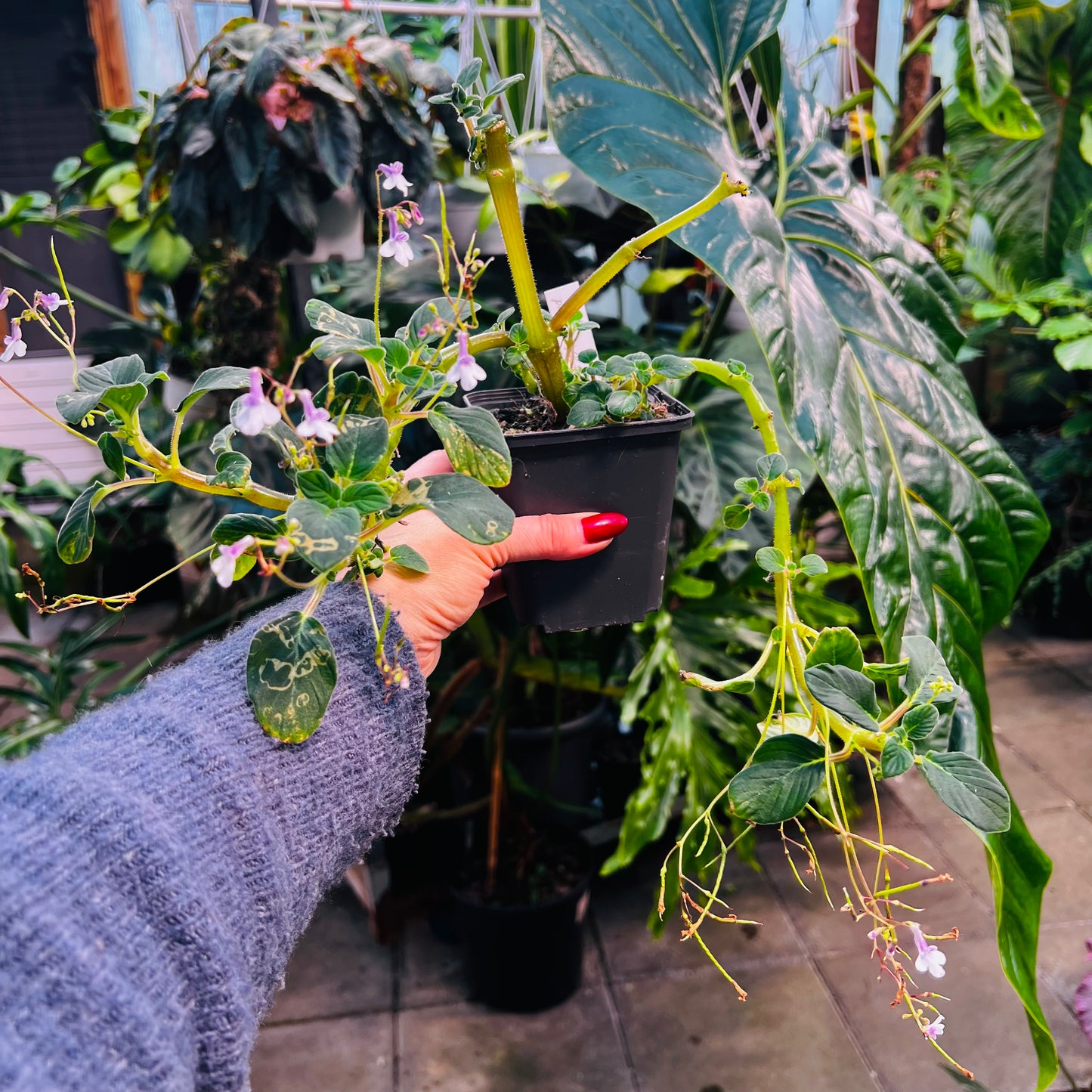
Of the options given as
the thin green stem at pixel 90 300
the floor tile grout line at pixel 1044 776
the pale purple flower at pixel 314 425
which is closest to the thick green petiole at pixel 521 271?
the pale purple flower at pixel 314 425

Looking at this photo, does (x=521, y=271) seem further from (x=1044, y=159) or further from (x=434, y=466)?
(x=1044, y=159)

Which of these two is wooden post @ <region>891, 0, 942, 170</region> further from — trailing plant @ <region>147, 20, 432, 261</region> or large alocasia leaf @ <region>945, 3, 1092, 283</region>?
trailing plant @ <region>147, 20, 432, 261</region>

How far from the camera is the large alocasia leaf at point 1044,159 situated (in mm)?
2176

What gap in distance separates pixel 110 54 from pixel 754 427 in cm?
290

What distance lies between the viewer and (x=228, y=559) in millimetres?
477

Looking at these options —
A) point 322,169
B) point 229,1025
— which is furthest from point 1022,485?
point 322,169

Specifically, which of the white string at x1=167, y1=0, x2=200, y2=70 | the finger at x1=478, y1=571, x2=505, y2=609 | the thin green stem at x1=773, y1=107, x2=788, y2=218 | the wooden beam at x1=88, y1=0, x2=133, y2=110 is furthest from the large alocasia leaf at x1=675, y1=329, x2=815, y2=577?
the wooden beam at x1=88, y1=0, x2=133, y2=110

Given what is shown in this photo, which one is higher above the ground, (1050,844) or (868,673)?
(868,673)

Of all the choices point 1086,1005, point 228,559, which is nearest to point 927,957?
point 228,559

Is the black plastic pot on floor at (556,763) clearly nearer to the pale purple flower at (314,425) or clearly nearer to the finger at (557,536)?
the finger at (557,536)

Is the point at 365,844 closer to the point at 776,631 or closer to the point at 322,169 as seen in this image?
the point at 776,631

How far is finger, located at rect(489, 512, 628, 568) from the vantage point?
68 cm

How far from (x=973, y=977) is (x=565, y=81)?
63.1 inches

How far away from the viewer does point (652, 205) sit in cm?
71
